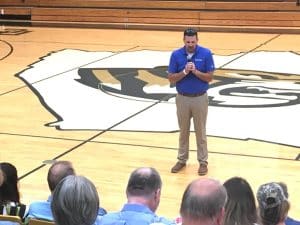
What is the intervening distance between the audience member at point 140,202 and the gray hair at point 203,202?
701mm

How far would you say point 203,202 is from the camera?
111 inches

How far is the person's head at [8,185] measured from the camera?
173 inches

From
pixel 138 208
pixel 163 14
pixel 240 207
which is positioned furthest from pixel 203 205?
pixel 163 14

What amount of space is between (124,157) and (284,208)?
4.79m

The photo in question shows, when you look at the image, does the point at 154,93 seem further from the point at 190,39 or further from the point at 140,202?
the point at 140,202

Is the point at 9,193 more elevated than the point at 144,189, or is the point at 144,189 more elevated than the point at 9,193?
the point at 144,189

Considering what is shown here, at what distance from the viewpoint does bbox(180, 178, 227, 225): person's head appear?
→ 2795mm

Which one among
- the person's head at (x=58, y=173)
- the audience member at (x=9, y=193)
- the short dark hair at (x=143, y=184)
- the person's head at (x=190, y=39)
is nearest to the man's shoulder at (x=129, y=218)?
the short dark hair at (x=143, y=184)

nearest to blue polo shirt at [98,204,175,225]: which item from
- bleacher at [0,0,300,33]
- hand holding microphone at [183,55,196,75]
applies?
hand holding microphone at [183,55,196,75]

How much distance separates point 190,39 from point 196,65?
288 millimetres

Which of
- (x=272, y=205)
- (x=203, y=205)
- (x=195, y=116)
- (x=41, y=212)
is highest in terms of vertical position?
(x=203, y=205)

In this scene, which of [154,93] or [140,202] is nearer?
[140,202]

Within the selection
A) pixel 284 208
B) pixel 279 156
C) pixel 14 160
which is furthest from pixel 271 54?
pixel 284 208

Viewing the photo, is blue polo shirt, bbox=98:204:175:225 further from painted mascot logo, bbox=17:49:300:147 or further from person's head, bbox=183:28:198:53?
painted mascot logo, bbox=17:49:300:147
